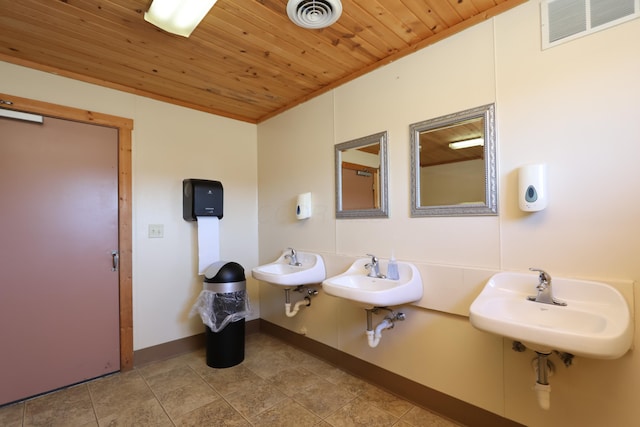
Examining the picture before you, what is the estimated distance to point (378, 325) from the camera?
1.97 meters

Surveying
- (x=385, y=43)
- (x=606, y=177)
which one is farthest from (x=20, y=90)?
(x=606, y=177)

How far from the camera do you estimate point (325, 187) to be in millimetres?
2586

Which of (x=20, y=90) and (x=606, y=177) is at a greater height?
(x=20, y=90)

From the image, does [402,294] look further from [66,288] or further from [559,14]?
[66,288]

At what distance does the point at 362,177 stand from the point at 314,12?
1.12 meters

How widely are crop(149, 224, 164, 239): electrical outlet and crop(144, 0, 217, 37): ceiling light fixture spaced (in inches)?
62.8

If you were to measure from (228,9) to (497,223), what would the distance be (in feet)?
6.08

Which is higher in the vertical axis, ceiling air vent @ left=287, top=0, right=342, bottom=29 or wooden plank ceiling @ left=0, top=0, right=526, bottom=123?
wooden plank ceiling @ left=0, top=0, right=526, bottom=123

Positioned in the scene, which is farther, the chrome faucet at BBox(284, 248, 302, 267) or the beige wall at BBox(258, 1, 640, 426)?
the chrome faucet at BBox(284, 248, 302, 267)

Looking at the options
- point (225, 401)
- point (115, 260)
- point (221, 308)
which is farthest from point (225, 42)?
point (225, 401)

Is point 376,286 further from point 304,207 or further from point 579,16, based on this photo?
point 579,16

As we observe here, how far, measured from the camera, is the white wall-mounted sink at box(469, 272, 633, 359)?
3.37ft

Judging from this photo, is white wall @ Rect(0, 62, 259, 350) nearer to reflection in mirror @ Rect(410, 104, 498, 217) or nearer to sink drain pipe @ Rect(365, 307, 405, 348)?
sink drain pipe @ Rect(365, 307, 405, 348)

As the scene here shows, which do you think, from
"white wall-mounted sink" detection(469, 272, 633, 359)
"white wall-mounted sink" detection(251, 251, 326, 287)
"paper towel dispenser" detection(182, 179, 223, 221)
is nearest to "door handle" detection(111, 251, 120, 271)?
"paper towel dispenser" detection(182, 179, 223, 221)
